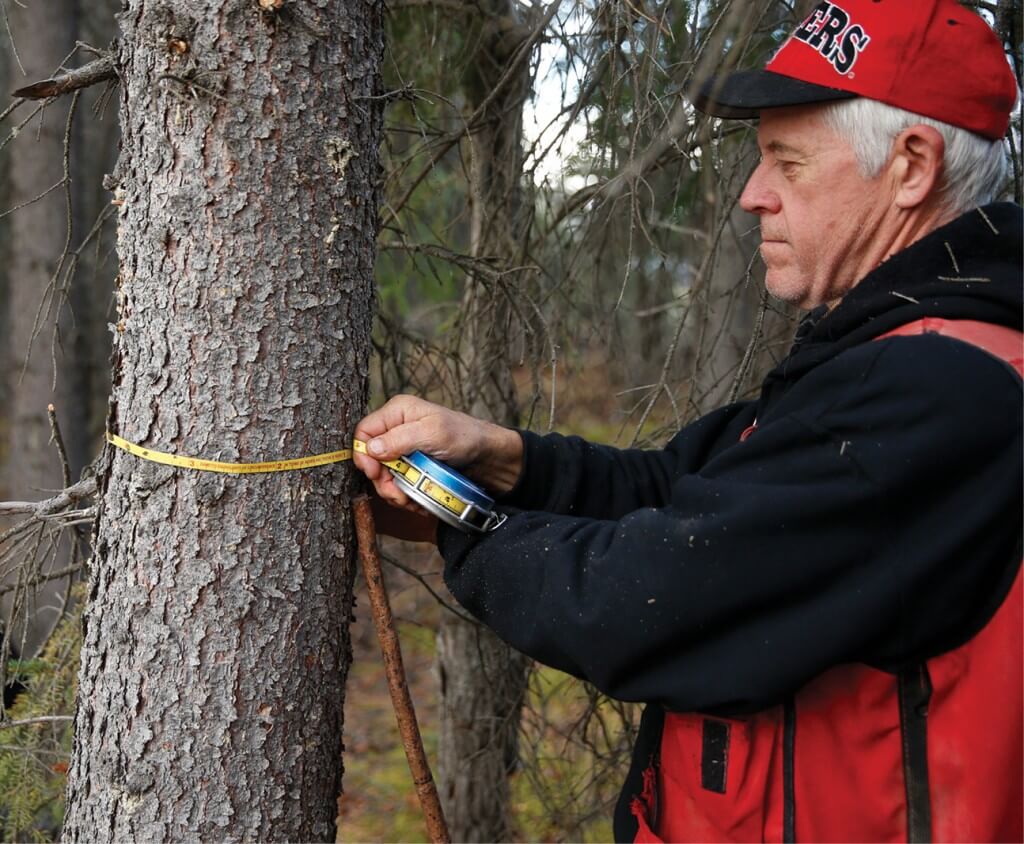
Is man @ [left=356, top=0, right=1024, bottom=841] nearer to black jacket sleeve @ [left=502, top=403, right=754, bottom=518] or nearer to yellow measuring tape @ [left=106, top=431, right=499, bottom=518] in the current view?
yellow measuring tape @ [left=106, top=431, right=499, bottom=518]

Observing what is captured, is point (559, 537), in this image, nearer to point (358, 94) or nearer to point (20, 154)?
point (358, 94)

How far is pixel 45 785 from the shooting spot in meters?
2.41

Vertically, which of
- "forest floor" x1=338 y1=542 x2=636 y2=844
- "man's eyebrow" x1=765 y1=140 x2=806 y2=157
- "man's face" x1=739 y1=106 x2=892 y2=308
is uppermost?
"man's eyebrow" x1=765 y1=140 x2=806 y2=157

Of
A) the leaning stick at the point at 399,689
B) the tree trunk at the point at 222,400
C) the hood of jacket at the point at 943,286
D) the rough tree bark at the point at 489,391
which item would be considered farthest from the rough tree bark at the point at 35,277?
the hood of jacket at the point at 943,286

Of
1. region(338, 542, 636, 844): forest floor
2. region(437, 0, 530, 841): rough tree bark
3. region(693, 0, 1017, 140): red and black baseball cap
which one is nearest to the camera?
region(693, 0, 1017, 140): red and black baseball cap

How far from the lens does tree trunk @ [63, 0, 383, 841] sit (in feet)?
5.57

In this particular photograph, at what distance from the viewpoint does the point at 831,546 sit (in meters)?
1.40

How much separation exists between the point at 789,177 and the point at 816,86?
17cm

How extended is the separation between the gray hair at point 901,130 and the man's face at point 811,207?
22mm

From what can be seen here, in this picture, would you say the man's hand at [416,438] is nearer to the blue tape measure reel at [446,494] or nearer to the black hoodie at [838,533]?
the blue tape measure reel at [446,494]

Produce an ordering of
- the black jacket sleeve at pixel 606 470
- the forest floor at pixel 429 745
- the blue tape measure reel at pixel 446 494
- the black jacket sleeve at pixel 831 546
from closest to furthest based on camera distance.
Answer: the black jacket sleeve at pixel 831 546, the blue tape measure reel at pixel 446 494, the black jacket sleeve at pixel 606 470, the forest floor at pixel 429 745

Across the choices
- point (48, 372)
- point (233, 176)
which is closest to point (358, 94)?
point (233, 176)

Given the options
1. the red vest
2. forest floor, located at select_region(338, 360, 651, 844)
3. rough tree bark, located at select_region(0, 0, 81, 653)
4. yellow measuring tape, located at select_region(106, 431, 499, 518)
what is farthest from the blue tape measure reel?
rough tree bark, located at select_region(0, 0, 81, 653)

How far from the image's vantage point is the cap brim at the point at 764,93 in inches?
66.2
